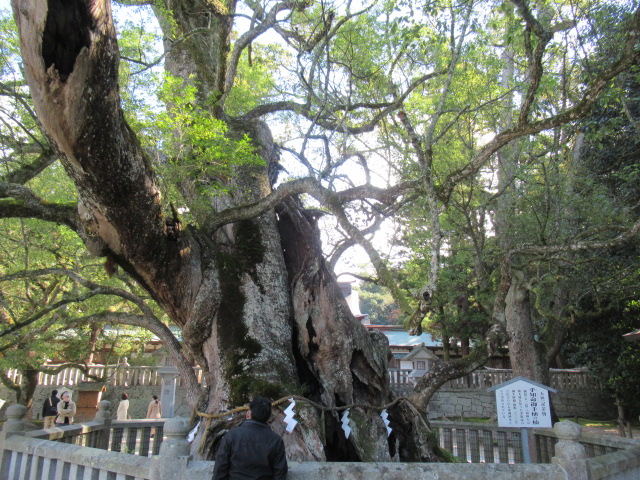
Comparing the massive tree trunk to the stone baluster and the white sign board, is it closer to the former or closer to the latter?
the white sign board

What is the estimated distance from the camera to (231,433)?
3527 mm

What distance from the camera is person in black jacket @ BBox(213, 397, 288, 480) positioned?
134 inches

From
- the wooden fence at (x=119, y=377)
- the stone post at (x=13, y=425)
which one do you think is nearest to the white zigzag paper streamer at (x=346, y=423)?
the stone post at (x=13, y=425)

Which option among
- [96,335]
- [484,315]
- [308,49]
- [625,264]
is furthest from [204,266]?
[484,315]

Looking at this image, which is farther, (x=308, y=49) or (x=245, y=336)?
(x=308, y=49)

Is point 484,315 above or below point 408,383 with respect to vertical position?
above

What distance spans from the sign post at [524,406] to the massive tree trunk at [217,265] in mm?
1320

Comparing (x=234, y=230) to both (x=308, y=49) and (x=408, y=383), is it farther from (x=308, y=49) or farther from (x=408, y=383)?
(x=408, y=383)

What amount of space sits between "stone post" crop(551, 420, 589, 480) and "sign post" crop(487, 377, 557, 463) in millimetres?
2771

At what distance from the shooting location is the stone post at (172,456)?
370 centimetres

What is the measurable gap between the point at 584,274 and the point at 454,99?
5429mm

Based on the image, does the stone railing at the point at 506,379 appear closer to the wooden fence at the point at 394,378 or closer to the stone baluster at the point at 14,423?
the wooden fence at the point at 394,378

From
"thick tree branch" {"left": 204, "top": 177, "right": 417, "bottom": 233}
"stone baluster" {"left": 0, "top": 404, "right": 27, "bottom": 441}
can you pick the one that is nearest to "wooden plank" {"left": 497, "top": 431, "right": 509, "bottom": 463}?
"thick tree branch" {"left": 204, "top": 177, "right": 417, "bottom": 233}

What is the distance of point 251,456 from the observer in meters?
3.42
